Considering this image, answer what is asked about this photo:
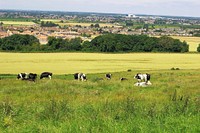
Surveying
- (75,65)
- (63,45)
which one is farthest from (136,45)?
(75,65)

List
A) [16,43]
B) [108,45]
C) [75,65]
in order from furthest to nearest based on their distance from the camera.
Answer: [16,43] < [108,45] < [75,65]

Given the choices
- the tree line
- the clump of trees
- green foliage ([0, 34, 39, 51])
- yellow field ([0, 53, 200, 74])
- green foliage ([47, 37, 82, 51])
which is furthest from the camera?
the clump of trees

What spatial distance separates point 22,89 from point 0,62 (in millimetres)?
Answer: 42574

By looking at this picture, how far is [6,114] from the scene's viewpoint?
997 cm

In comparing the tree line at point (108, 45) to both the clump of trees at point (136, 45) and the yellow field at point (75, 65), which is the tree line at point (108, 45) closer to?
the clump of trees at point (136, 45)

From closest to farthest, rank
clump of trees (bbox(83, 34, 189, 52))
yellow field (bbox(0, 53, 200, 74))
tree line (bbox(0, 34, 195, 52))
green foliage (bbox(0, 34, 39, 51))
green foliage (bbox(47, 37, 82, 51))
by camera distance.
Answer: yellow field (bbox(0, 53, 200, 74))
green foliage (bbox(0, 34, 39, 51))
green foliage (bbox(47, 37, 82, 51))
tree line (bbox(0, 34, 195, 52))
clump of trees (bbox(83, 34, 189, 52))

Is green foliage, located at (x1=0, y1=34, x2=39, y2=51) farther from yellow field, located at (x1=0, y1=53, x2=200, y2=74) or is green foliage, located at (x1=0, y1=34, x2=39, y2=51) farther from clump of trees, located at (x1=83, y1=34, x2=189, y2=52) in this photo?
yellow field, located at (x1=0, y1=53, x2=200, y2=74)

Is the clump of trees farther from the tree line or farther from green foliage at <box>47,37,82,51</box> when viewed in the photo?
green foliage at <box>47,37,82,51</box>

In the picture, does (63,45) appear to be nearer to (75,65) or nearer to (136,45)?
(136,45)

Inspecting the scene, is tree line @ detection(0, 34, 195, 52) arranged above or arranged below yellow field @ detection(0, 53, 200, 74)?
below

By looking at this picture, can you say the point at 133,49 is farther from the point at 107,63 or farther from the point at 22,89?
the point at 22,89

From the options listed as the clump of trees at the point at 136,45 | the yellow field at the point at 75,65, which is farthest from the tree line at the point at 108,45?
the yellow field at the point at 75,65

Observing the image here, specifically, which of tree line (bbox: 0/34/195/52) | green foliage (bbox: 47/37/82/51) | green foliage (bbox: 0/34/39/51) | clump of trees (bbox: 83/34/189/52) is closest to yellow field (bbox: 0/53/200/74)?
green foliage (bbox: 47/37/82/51)

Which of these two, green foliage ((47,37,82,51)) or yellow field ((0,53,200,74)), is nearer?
yellow field ((0,53,200,74))
